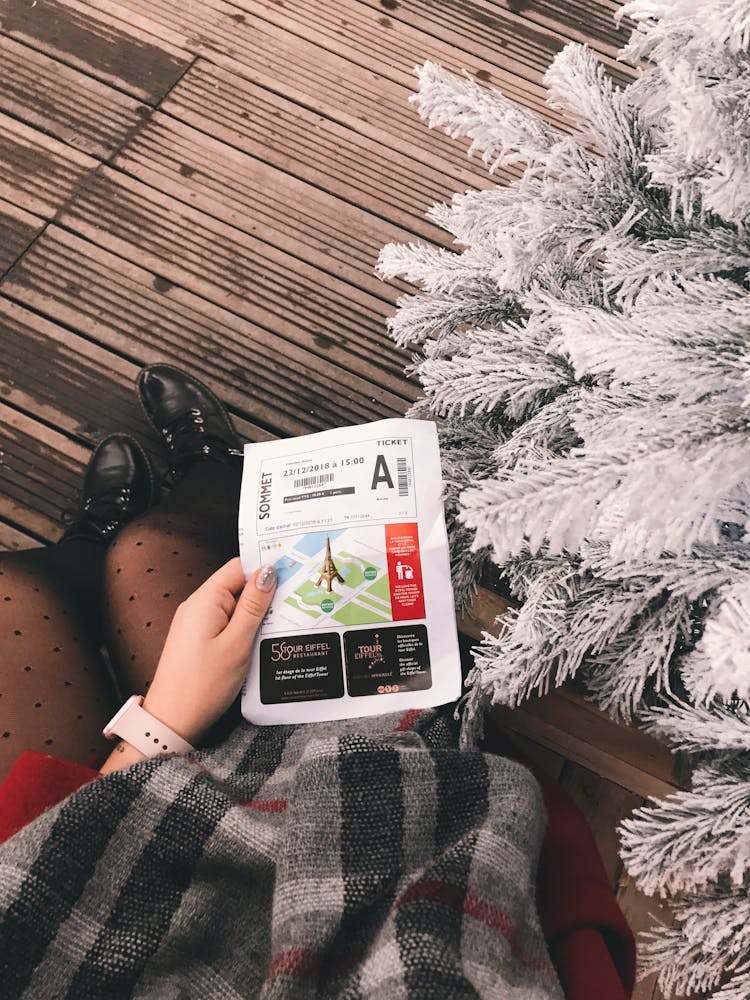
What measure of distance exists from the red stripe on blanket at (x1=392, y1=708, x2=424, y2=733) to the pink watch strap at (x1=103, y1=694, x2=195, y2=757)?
0.79ft

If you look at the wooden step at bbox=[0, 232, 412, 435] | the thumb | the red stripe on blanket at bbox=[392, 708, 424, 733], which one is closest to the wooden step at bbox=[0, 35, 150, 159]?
the wooden step at bbox=[0, 232, 412, 435]

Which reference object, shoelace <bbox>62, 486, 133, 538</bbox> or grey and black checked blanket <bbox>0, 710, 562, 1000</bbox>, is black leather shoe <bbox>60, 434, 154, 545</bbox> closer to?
shoelace <bbox>62, 486, 133, 538</bbox>

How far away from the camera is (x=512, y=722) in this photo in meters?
0.94

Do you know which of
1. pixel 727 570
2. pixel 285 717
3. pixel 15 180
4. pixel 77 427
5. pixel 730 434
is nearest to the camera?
pixel 730 434

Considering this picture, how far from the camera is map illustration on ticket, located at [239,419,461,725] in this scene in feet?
2.81

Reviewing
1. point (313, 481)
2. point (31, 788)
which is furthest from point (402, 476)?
point (31, 788)

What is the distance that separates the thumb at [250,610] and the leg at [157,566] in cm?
15

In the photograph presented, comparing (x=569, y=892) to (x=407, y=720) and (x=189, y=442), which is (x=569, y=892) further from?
(x=189, y=442)

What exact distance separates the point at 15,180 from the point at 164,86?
36 centimetres

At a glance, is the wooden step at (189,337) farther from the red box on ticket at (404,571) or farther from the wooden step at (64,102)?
the red box on ticket at (404,571)

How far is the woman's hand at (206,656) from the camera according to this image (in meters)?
0.82

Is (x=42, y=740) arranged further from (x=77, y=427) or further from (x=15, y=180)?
(x=15, y=180)

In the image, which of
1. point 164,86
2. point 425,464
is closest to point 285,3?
point 164,86

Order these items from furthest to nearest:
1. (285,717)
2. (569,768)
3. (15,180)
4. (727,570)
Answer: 1. (15,180)
2. (569,768)
3. (285,717)
4. (727,570)
